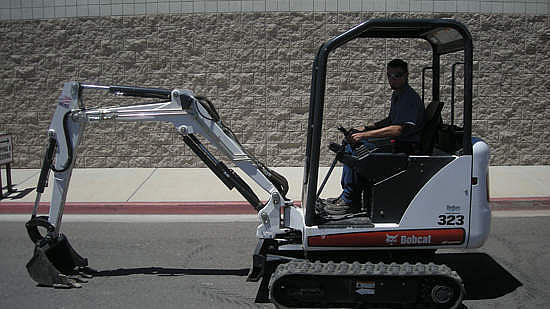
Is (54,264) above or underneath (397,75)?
underneath

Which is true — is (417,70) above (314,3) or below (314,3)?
below

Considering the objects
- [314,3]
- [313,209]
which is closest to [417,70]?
[314,3]

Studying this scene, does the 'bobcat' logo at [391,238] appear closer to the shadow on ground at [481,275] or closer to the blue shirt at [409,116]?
the blue shirt at [409,116]

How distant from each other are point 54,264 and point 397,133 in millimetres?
3717

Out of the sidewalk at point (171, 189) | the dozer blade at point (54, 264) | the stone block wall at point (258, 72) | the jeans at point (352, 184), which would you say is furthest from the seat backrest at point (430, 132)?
the stone block wall at point (258, 72)

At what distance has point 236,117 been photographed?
36.5ft

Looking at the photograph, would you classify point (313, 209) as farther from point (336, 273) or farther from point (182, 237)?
point (182, 237)

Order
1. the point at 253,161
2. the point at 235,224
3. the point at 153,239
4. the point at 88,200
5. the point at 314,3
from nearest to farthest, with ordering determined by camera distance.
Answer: the point at 253,161 → the point at 153,239 → the point at 235,224 → the point at 88,200 → the point at 314,3

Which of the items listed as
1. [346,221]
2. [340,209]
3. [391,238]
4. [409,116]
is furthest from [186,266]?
[409,116]

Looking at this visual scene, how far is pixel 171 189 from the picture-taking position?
962 cm

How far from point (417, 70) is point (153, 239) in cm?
635

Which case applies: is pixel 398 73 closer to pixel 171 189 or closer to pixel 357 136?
Result: pixel 357 136

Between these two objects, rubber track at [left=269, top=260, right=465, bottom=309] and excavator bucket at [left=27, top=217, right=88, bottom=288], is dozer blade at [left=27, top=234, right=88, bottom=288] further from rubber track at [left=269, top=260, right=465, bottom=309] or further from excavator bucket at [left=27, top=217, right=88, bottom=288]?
rubber track at [left=269, top=260, right=465, bottom=309]

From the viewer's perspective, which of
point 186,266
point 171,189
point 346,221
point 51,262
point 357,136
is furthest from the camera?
point 171,189
